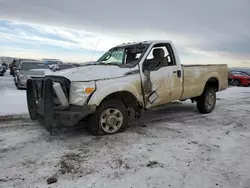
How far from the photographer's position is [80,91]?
450cm

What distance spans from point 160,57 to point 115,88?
1.84 meters

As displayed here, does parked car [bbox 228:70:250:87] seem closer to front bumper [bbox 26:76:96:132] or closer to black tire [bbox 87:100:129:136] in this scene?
black tire [bbox 87:100:129:136]

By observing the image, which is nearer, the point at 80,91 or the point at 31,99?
the point at 80,91

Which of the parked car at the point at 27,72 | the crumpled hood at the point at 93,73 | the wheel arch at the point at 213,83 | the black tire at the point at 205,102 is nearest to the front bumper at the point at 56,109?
the crumpled hood at the point at 93,73

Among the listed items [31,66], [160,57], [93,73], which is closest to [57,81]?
[93,73]

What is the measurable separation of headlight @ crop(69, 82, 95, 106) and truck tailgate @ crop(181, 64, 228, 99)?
2.88 m

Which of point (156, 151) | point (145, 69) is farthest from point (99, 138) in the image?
point (145, 69)

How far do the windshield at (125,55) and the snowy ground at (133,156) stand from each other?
1.61m

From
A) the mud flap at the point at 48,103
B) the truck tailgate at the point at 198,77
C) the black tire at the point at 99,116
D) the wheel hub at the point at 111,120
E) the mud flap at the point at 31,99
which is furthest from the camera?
the truck tailgate at the point at 198,77

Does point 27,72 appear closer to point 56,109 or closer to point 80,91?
point 56,109

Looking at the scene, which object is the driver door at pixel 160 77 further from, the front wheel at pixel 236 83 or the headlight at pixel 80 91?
the front wheel at pixel 236 83

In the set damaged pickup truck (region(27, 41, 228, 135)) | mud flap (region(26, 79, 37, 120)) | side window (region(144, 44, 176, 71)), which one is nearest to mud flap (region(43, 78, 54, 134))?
damaged pickup truck (region(27, 41, 228, 135))

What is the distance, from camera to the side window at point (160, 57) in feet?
18.3

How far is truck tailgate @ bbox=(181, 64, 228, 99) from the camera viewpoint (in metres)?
6.46
